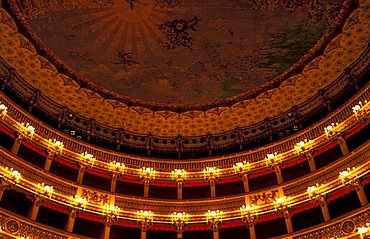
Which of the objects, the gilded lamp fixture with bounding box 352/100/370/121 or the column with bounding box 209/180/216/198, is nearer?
the gilded lamp fixture with bounding box 352/100/370/121

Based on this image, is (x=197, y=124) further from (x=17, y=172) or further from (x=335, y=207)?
(x=17, y=172)

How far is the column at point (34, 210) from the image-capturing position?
19.5 m

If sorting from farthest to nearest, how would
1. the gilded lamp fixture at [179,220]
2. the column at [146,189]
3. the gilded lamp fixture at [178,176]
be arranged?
the gilded lamp fixture at [178,176]
the column at [146,189]
the gilded lamp fixture at [179,220]

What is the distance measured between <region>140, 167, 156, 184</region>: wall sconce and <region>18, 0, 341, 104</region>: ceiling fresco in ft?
13.4

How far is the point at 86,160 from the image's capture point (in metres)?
23.2

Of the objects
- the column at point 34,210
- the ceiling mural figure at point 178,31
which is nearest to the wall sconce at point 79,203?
the column at point 34,210

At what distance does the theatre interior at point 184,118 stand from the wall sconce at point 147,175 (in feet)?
0.18

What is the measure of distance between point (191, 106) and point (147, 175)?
4.70 meters

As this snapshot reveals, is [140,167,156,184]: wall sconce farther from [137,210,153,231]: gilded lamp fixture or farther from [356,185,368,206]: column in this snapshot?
[356,185,368,206]: column

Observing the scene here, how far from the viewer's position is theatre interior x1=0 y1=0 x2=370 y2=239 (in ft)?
67.0

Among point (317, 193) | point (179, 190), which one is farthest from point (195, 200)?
point (317, 193)

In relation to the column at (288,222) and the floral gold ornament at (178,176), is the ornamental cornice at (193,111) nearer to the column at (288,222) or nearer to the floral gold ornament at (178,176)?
the floral gold ornament at (178,176)

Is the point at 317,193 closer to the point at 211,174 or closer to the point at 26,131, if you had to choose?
the point at 211,174

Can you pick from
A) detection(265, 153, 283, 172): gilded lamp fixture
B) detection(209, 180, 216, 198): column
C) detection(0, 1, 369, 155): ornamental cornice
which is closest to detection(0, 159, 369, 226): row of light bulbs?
detection(209, 180, 216, 198): column
